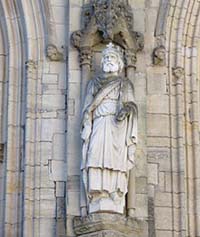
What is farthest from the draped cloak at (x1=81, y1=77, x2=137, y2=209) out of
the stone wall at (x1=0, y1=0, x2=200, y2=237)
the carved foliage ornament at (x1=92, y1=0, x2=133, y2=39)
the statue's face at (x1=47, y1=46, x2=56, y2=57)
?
the statue's face at (x1=47, y1=46, x2=56, y2=57)

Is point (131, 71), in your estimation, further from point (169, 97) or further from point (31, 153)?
point (31, 153)

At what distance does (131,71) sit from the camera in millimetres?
15336

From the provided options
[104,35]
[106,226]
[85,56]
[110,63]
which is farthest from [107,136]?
[104,35]

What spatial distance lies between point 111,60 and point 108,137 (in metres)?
1.16

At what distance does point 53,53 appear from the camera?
15.5 meters

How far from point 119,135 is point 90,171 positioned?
0.65 m

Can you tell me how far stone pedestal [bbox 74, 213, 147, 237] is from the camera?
14.2m

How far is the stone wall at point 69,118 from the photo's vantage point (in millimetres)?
14805

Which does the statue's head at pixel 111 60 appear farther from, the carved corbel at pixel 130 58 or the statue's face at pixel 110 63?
the carved corbel at pixel 130 58

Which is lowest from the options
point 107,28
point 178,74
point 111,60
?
point 178,74

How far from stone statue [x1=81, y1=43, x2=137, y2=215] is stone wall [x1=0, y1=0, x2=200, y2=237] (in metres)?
0.31

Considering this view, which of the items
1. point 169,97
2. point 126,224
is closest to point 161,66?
point 169,97

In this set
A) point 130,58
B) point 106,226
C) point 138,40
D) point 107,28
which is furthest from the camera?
A: point 138,40

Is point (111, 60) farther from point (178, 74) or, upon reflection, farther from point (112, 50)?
point (178, 74)
